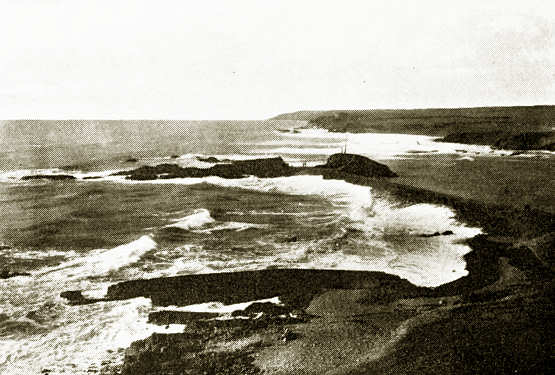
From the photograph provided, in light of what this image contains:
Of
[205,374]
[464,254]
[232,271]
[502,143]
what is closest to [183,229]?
[232,271]

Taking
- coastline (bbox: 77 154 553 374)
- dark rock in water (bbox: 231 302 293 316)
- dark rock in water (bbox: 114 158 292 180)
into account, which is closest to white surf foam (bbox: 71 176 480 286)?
coastline (bbox: 77 154 553 374)

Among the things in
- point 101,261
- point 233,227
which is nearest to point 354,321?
point 101,261

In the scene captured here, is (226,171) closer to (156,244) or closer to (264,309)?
(156,244)

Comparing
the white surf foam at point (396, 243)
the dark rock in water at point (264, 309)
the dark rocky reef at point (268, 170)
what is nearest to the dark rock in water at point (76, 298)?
the dark rock in water at point (264, 309)

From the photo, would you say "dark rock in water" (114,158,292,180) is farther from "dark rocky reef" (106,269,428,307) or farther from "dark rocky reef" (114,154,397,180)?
"dark rocky reef" (106,269,428,307)

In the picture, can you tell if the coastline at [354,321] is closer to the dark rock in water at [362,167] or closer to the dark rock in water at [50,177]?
the dark rock in water at [362,167]
